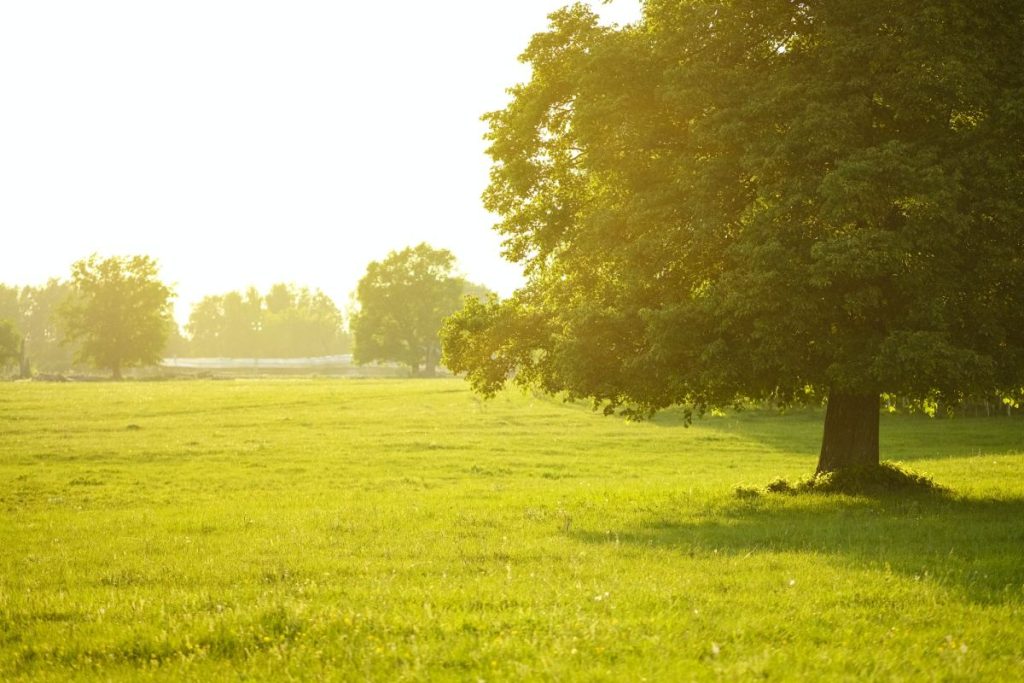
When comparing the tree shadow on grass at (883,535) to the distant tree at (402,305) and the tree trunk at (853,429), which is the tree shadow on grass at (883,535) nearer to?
the tree trunk at (853,429)

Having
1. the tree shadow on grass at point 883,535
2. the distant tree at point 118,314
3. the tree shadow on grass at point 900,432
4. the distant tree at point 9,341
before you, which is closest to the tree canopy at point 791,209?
the tree shadow on grass at point 883,535

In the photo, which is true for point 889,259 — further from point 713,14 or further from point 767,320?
point 713,14

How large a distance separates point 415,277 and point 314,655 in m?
135

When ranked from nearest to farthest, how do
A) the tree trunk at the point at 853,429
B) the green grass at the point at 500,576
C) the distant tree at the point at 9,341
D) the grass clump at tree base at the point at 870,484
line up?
1. the green grass at the point at 500,576
2. the grass clump at tree base at the point at 870,484
3. the tree trunk at the point at 853,429
4. the distant tree at the point at 9,341

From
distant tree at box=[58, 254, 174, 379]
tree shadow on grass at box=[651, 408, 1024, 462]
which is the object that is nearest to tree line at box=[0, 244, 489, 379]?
distant tree at box=[58, 254, 174, 379]

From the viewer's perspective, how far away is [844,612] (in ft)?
31.0

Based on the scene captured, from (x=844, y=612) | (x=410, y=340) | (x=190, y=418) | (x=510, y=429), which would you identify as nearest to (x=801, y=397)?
(x=844, y=612)

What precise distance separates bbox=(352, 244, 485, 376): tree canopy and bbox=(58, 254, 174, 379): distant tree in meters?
30.2

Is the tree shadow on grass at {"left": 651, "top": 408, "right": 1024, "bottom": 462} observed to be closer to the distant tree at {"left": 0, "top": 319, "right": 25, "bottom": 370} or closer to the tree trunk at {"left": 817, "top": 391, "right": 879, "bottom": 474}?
the tree trunk at {"left": 817, "top": 391, "right": 879, "bottom": 474}

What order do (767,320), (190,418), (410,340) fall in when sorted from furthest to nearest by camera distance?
1. (410,340)
2. (190,418)
3. (767,320)

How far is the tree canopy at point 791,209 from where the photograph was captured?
52.7 ft

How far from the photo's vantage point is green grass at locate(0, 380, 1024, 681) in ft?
26.7

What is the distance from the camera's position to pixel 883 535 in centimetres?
1428

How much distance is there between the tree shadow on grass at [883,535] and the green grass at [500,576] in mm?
72
